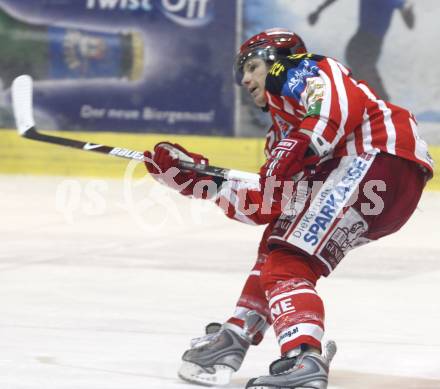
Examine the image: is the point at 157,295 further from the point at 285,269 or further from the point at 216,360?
the point at 285,269

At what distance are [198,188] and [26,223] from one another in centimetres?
369

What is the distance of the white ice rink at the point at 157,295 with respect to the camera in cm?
363

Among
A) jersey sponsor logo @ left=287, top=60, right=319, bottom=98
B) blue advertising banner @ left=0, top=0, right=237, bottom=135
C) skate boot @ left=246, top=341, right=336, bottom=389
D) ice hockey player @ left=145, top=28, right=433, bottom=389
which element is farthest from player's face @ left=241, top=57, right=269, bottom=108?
blue advertising banner @ left=0, top=0, right=237, bottom=135

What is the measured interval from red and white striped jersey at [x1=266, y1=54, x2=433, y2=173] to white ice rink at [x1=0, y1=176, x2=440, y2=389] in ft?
2.14

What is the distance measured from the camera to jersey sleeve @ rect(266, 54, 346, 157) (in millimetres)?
3184

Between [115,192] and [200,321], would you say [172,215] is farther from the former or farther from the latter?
[200,321]

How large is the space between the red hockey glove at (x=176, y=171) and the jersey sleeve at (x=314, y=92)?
1.14 feet

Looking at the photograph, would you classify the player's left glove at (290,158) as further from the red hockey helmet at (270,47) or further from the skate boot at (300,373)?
the skate boot at (300,373)

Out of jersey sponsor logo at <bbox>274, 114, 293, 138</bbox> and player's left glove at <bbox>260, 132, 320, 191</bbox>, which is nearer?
player's left glove at <bbox>260, 132, 320, 191</bbox>

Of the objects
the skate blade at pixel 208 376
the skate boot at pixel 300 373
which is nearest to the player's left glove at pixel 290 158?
the skate boot at pixel 300 373

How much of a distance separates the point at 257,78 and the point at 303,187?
A: 0.34 meters

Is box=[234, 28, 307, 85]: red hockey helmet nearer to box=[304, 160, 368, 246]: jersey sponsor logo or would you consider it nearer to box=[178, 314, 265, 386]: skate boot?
box=[304, 160, 368, 246]: jersey sponsor logo

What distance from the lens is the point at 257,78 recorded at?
3.49 m

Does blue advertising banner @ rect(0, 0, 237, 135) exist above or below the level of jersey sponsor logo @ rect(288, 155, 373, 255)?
below
